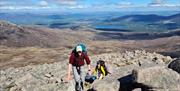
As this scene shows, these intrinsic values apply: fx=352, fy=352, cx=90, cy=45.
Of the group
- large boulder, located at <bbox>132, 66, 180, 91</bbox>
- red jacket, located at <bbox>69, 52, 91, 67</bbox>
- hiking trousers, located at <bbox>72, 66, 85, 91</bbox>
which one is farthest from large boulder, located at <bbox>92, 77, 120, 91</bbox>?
large boulder, located at <bbox>132, 66, 180, 91</bbox>

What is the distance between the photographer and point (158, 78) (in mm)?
19047

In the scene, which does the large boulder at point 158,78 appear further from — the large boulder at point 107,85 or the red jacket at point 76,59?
the red jacket at point 76,59

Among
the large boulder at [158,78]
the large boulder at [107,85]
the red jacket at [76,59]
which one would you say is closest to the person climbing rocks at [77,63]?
the red jacket at [76,59]

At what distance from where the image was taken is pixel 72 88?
22.0 metres

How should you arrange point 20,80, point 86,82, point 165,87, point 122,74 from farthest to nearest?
point 20,80 < point 86,82 < point 122,74 < point 165,87

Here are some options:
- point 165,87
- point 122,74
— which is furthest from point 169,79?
point 122,74

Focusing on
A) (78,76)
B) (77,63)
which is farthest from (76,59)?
(78,76)

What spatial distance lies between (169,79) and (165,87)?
519 mm

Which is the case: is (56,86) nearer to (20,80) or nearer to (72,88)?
(72,88)

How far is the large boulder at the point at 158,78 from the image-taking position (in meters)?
18.9

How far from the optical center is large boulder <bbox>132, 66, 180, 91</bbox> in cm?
1891

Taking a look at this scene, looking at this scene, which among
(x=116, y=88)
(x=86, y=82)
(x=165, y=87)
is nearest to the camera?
(x=165, y=87)

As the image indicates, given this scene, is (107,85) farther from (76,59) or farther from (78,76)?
(76,59)

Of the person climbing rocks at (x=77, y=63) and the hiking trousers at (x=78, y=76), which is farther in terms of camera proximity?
the hiking trousers at (x=78, y=76)
